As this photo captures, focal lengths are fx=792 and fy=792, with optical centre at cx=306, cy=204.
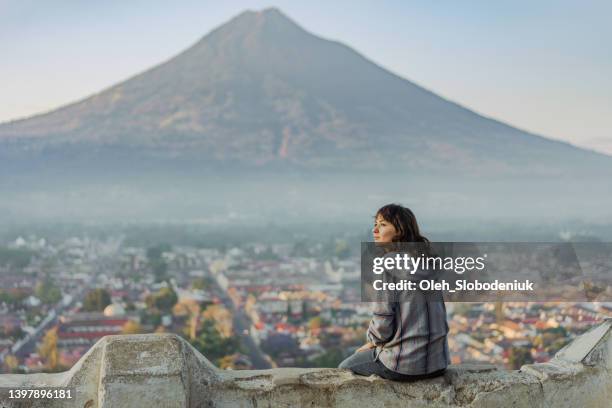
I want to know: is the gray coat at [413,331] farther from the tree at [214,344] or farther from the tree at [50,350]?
the tree at [50,350]

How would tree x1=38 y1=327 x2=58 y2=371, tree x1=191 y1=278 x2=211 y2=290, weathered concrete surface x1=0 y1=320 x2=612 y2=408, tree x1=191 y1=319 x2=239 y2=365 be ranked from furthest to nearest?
tree x1=191 y1=278 x2=211 y2=290 → tree x1=191 y1=319 x2=239 y2=365 → tree x1=38 y1=327 x2=58 y2=371 → weathered concrete surface x1=0 y1=320 x2=612 y2=408

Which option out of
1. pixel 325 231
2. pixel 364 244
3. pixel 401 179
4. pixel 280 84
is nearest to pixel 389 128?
pixel 401 179

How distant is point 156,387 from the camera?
2598 mm

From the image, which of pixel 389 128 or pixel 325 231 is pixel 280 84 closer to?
pixel 389 128

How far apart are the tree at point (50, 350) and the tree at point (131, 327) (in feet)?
6.43

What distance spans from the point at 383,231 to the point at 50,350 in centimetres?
1916

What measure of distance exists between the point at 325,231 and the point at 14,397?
68485 mm

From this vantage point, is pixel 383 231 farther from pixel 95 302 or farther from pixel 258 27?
pixel 258 27

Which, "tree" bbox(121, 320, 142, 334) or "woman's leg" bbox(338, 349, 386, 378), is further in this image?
"tree" bbox(121, 320, 142, 334)

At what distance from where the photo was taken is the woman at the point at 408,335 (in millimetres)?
2723

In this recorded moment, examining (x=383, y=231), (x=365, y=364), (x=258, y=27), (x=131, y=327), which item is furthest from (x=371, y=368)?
(x=258, y=27)

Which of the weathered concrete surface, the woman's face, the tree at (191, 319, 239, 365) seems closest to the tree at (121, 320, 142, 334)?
the tree at (191, 319, 239, 365)

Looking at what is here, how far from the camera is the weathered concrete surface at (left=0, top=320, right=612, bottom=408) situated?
8.56 feet

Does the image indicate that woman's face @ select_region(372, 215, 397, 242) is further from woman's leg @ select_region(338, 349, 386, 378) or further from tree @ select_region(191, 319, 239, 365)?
tree @ select_region(191, 319, 239, 365)
